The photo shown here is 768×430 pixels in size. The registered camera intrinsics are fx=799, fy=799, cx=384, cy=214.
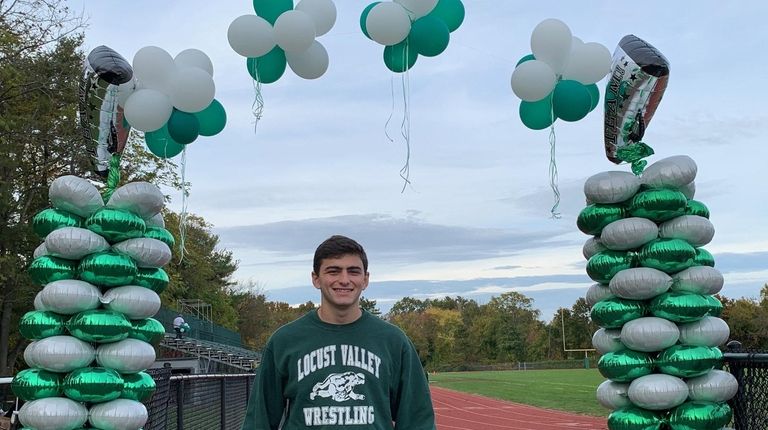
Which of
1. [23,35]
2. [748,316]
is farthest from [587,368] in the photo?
[23,35]

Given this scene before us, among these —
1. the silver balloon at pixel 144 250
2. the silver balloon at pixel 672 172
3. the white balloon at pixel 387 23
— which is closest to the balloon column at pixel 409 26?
the white balloon at pixel 387 23

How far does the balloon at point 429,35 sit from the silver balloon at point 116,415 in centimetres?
381

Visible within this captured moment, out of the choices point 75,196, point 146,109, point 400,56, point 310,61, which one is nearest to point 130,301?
point 75,196

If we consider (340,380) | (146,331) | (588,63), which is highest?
(588,63)

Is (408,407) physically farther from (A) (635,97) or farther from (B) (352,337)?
(A) (635,97)

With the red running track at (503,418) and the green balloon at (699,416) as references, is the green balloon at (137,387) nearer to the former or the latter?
the green balloon at (699,416)

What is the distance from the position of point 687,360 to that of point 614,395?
0.60 m

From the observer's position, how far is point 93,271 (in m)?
5.92

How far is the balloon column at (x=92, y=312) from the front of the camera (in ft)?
18.7

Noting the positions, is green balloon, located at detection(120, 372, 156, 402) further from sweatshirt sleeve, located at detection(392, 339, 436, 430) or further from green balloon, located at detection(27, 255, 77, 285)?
sweatshirt sleeve, located at detection(392, 339, 436, 430)

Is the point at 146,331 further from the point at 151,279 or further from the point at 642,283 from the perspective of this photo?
the point at 642,283

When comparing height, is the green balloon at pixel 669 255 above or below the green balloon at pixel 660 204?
below

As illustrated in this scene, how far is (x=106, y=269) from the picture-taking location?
5934mm

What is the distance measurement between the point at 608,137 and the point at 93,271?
4.04 meters
